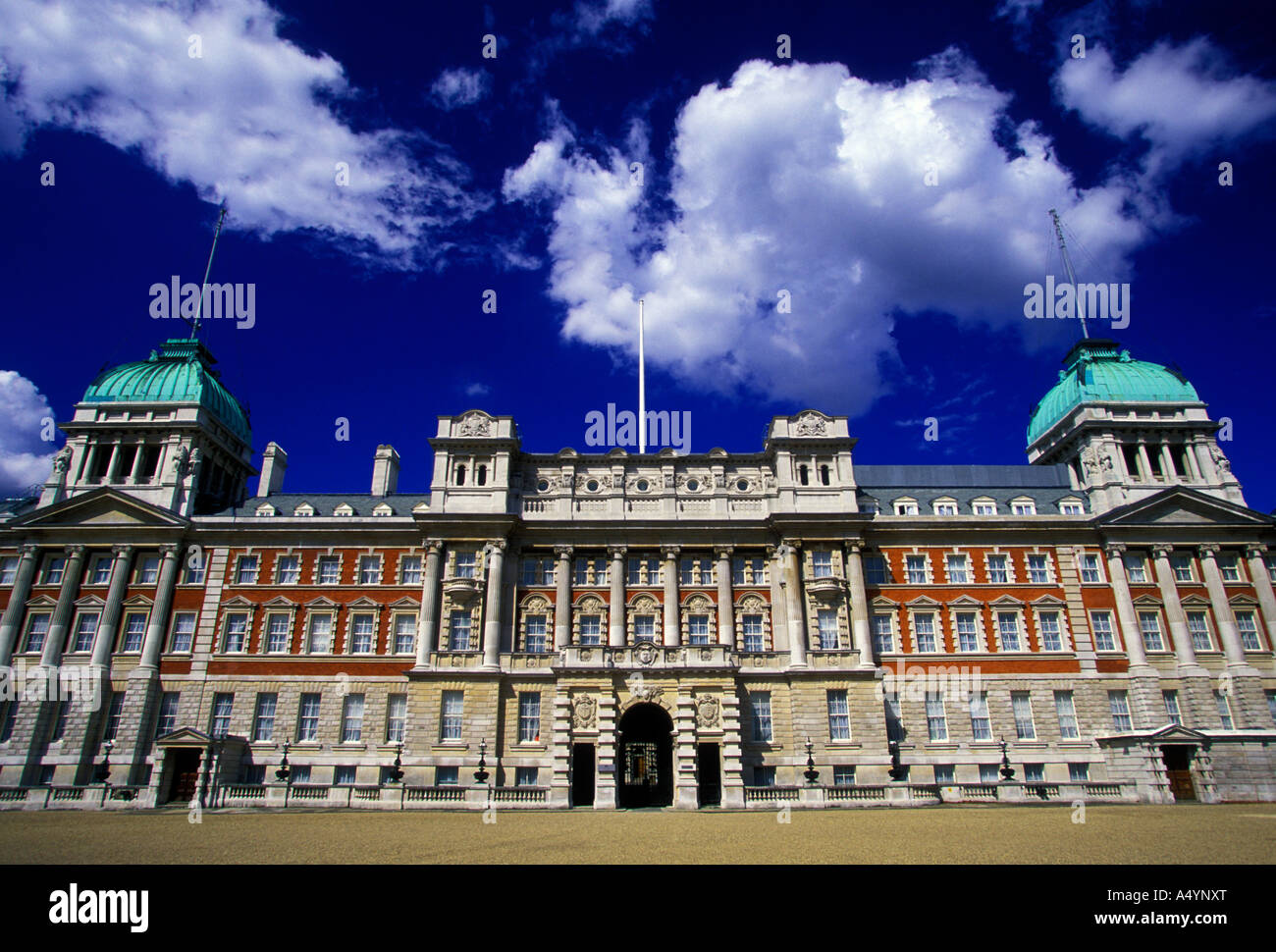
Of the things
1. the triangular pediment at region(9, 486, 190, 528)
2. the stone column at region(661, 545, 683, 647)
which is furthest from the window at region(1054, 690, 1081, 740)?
the triangular pediment at region(9, 486, 190, 528)

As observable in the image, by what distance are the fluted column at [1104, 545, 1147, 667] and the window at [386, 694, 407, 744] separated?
Result: 42889 mm

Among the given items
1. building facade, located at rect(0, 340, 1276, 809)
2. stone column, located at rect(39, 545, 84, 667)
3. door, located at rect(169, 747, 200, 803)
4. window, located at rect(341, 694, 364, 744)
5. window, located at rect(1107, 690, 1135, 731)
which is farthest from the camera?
stone column, located at rect(39, 545, 84, 667)

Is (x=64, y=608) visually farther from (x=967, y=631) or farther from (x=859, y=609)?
(x=967, y=631)

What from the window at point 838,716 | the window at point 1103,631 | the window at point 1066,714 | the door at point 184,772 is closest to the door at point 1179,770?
the window at point 1066,714

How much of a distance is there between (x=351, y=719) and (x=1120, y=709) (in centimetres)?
4509

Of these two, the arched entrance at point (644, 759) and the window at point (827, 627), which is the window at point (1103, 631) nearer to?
the window at point (827, 627)

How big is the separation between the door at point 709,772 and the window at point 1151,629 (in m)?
27.6

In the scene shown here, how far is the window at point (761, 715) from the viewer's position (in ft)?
136

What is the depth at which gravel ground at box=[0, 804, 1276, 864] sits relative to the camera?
55.3 feet

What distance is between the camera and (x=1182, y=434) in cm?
5147

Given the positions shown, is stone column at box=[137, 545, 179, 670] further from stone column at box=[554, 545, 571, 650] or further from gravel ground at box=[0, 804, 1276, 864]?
stone column at box=[554, 545, 571, 650]

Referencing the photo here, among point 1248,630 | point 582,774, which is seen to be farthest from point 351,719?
point 1248,630

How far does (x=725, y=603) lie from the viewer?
45.7 meters
